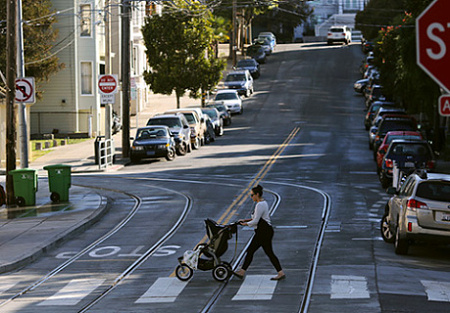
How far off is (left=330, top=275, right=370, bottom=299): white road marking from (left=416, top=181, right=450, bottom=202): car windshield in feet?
8.81

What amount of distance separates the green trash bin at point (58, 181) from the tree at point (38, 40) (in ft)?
71.5

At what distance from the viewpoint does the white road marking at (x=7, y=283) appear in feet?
47.6

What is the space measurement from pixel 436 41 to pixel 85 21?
48.6 meters

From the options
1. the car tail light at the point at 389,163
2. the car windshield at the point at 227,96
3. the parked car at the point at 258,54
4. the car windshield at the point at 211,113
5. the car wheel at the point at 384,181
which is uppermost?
the parked car at the point at 258,54

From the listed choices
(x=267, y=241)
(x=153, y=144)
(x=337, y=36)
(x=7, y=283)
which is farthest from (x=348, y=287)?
(x=337, y=36)

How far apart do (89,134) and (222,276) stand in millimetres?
38975

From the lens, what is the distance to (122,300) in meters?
13.1

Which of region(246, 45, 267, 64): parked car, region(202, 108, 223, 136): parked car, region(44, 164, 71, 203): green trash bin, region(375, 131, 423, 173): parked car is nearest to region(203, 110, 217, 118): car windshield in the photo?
region(202, 108, 223, 136): parked car

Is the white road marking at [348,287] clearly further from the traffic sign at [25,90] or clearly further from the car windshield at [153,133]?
the car windshield at [153,133]

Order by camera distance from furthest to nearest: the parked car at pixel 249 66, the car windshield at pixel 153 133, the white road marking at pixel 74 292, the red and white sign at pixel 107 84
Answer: the parked car at pixel 249 66 → the car windshield at pixel 153 133 → the red and white sign at pixel 107 84 → the white road marking at pixel 74 292

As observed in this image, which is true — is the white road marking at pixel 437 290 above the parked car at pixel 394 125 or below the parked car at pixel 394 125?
below

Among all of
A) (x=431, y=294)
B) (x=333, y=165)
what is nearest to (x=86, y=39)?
(x=333, y=165)

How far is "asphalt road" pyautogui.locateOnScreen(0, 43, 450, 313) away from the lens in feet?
42.3

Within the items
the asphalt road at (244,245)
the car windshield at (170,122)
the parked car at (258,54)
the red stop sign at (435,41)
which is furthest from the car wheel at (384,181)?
the parked car at (258,54)
